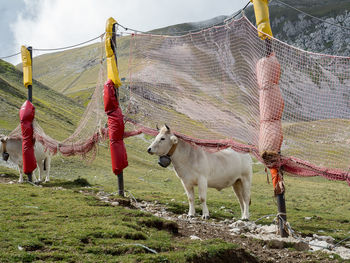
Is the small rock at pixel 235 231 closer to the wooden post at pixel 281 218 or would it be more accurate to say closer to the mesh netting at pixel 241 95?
the wooden post at pixel 281 218

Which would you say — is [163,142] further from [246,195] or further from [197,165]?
[246,195]

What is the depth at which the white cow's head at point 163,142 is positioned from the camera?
42.9 ft

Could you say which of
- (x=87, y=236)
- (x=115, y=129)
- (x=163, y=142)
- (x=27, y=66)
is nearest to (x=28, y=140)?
(x=27, y=66)

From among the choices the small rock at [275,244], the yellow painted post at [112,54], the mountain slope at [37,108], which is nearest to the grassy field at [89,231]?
the small rock at [275,244]

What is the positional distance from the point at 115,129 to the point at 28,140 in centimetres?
764

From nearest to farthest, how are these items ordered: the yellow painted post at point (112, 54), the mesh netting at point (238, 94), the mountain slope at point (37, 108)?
the mesh netting at point (238, 94) < the yellow painted post at point (112, 54) < the mountain slope at point (37, 108)

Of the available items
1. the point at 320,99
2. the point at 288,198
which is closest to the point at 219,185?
the point at 320,99

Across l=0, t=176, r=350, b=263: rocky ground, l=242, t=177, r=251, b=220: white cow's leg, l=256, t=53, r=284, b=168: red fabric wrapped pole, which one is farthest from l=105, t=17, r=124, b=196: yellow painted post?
l=256, t=53, r=284, b=168: red fabric wrapped pole

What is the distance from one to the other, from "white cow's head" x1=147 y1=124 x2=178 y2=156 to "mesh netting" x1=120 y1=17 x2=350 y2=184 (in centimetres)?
62

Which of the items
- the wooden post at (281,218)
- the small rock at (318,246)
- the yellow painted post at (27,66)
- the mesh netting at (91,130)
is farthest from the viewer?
the yellow painted post at (27,66)

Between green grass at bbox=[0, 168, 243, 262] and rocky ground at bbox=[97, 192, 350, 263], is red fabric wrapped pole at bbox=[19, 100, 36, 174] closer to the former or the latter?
green grass at bbox=[0, 168, 243, 262]

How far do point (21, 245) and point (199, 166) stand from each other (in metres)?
7.30

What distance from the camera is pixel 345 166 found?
9.21 meters

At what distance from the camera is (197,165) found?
1334 cm
